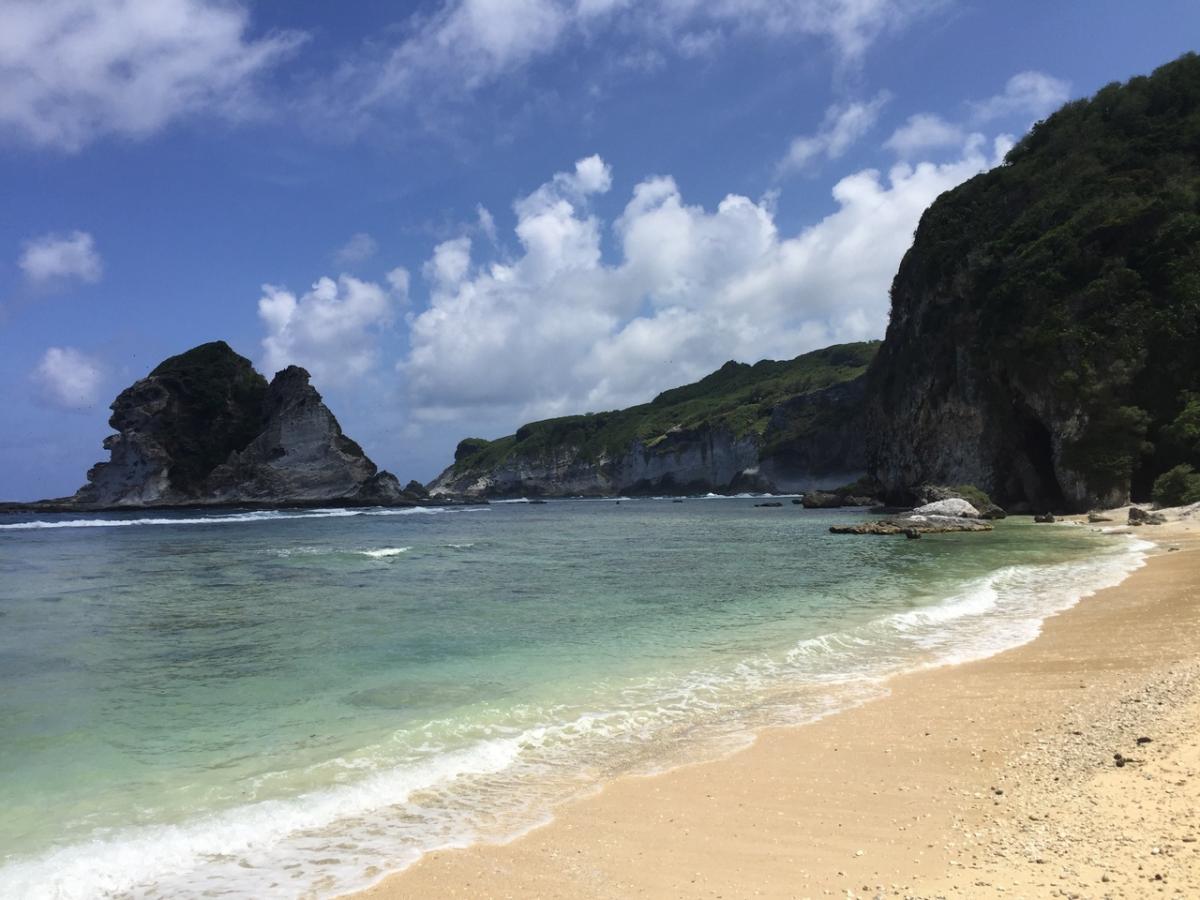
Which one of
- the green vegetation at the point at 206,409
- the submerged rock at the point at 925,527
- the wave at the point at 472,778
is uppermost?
the green vegetation at the point at 206,409

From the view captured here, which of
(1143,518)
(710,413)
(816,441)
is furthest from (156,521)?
(710,413)

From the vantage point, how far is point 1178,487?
37.9m

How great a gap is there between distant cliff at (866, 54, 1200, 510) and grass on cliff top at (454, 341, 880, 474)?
75.4 meters

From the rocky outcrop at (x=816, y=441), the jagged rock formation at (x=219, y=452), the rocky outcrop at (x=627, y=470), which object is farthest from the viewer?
the rocky outcrop at (x=627, y=470)

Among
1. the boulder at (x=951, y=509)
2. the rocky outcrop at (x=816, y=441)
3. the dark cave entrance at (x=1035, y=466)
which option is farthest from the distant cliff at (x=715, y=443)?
the boulder at (x=951, y=509)

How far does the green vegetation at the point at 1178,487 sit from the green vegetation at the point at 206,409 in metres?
110

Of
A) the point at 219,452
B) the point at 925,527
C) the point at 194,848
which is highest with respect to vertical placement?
the point at 219,452

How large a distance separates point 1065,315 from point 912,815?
50.8 metres

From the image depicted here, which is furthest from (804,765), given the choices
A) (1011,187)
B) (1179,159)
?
(1011,187)

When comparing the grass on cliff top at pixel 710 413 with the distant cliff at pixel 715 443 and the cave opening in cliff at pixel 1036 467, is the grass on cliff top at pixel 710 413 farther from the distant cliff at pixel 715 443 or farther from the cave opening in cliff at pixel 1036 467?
the cave opening in cliff at pixel 1036 467

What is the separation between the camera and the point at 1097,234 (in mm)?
47062

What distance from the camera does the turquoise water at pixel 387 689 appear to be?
5.86 metres

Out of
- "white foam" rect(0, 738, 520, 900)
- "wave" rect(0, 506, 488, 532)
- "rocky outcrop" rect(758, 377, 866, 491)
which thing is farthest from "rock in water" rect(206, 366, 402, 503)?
"white foam" rect(0, 738, 520, 900)

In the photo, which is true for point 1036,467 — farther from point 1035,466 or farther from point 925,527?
point 925,527
